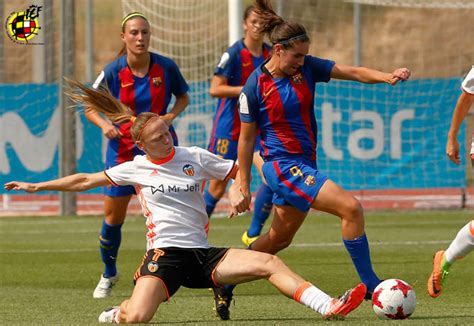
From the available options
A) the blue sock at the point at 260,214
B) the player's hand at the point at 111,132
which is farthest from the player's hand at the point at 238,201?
the blue sock at the point at 260,214

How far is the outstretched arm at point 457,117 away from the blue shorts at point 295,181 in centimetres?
90

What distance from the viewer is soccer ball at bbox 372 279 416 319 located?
677 centimetres

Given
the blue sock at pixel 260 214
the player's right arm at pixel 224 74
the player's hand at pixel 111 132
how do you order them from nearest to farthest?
the player's hand at pixel 111 132 < the player's right arm at pixel 224 74 < the blue sock at pixel 260 214

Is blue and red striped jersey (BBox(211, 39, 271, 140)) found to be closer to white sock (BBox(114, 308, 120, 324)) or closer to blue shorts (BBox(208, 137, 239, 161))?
blue shorts (BBox(208, 137, 239, 161))

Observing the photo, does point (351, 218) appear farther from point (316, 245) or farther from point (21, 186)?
point (316, 245)

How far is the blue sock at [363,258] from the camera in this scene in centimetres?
741

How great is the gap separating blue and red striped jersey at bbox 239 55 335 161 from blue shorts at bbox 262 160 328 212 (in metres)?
0.07

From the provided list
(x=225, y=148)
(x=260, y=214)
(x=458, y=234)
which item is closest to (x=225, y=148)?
(x=225, y=148)

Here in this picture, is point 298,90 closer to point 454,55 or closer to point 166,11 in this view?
point 166,11

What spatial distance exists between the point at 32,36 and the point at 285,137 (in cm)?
987

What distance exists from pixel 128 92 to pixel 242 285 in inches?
68.3

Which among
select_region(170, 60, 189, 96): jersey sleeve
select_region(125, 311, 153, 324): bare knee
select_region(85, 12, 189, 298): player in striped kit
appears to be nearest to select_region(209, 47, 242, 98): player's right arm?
select_region(170, 60, 189, 96): jersey sleeve

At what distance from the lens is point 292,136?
7641mm

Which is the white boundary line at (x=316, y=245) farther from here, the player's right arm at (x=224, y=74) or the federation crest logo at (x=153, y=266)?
the federation crest logo at (x=153, y=266)
